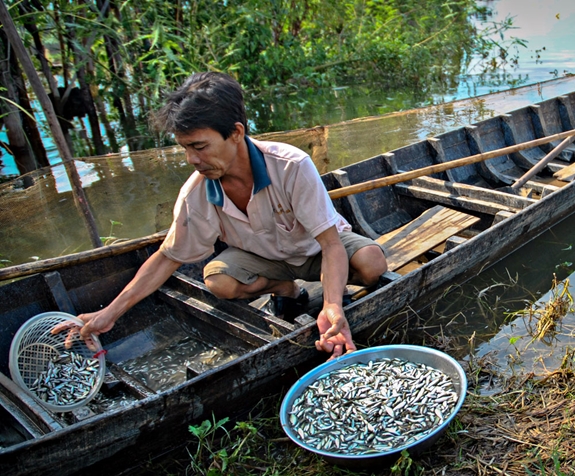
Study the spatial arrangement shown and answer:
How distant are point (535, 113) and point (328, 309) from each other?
17.0 ft

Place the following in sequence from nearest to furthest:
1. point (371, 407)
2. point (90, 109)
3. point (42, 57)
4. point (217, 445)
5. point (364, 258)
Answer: point (371, 407), point (217, 445), point (364, 258), point (42, 57), point (90, 109)

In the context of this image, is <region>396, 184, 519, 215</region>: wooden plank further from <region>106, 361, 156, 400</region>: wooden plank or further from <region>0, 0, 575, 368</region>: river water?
<region>106, 361, 156, 400</region>: wooden plank

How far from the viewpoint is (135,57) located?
28.8ft

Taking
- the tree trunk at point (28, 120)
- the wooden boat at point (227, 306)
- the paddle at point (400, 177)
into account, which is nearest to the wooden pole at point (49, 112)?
the wooden boat at point (227, 306)

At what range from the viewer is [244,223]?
351cm

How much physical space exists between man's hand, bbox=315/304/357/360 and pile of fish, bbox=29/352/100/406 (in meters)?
1.23

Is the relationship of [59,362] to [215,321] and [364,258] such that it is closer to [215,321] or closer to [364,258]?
[215,321]

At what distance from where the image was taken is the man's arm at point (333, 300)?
3.01 meters

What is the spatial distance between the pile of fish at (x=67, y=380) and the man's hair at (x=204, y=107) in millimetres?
1328

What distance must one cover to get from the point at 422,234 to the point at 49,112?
3072mm

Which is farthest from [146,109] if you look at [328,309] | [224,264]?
[328,309]

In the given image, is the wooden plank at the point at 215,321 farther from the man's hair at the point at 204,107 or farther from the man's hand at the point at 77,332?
the man's hair at the point at 204,107

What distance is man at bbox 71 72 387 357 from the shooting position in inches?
117

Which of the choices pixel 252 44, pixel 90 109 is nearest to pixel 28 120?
pixel 90 109
